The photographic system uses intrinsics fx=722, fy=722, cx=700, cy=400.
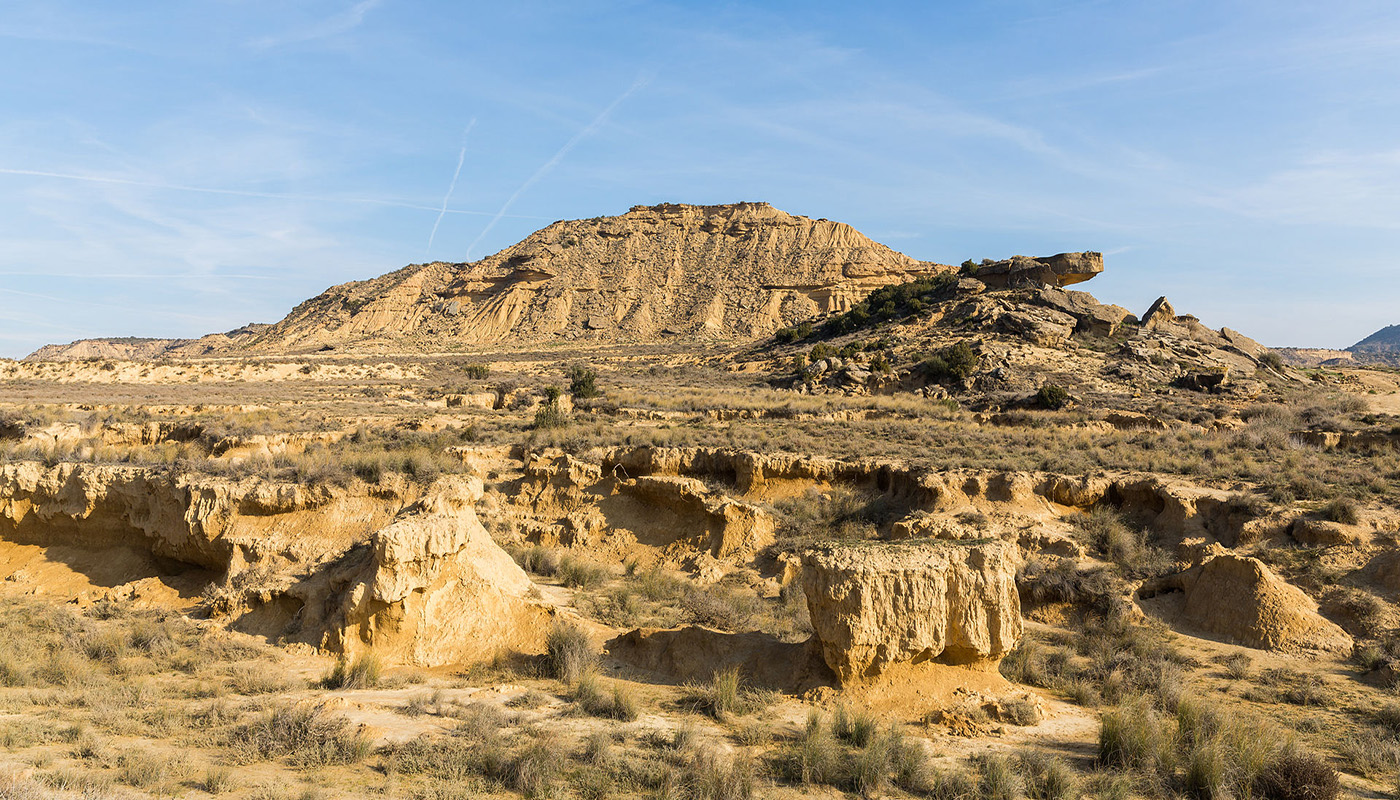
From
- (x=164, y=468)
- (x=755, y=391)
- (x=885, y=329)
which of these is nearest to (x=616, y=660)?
(x=164, y=468)

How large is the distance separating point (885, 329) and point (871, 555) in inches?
1547

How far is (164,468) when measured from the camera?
12438 millimetres

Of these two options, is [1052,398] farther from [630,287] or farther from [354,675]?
[630,287]

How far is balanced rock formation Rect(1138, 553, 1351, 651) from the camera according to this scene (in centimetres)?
959

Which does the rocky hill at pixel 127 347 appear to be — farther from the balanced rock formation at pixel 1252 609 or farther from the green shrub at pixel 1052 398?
the balanced rock formation at pixel 1252 609

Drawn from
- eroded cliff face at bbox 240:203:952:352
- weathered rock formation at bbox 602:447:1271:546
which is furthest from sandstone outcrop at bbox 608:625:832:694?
eroded cliff face at bbox 240:203:952:352

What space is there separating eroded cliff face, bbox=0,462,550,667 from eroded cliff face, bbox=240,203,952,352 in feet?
205

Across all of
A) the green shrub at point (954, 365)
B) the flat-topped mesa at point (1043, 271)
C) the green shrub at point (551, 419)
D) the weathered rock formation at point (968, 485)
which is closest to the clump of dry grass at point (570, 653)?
the weathered rock formation at point (968, 485)

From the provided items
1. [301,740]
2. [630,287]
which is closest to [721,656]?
[301,740]

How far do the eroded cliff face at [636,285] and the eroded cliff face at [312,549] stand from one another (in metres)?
62.5

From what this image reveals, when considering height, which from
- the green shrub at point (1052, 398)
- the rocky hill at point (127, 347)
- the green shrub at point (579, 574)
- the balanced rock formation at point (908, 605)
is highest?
the rocky hill at point (127, 347)

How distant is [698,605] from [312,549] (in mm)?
6033

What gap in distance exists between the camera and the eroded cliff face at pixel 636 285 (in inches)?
3115

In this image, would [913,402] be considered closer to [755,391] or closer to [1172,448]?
[755,391]
